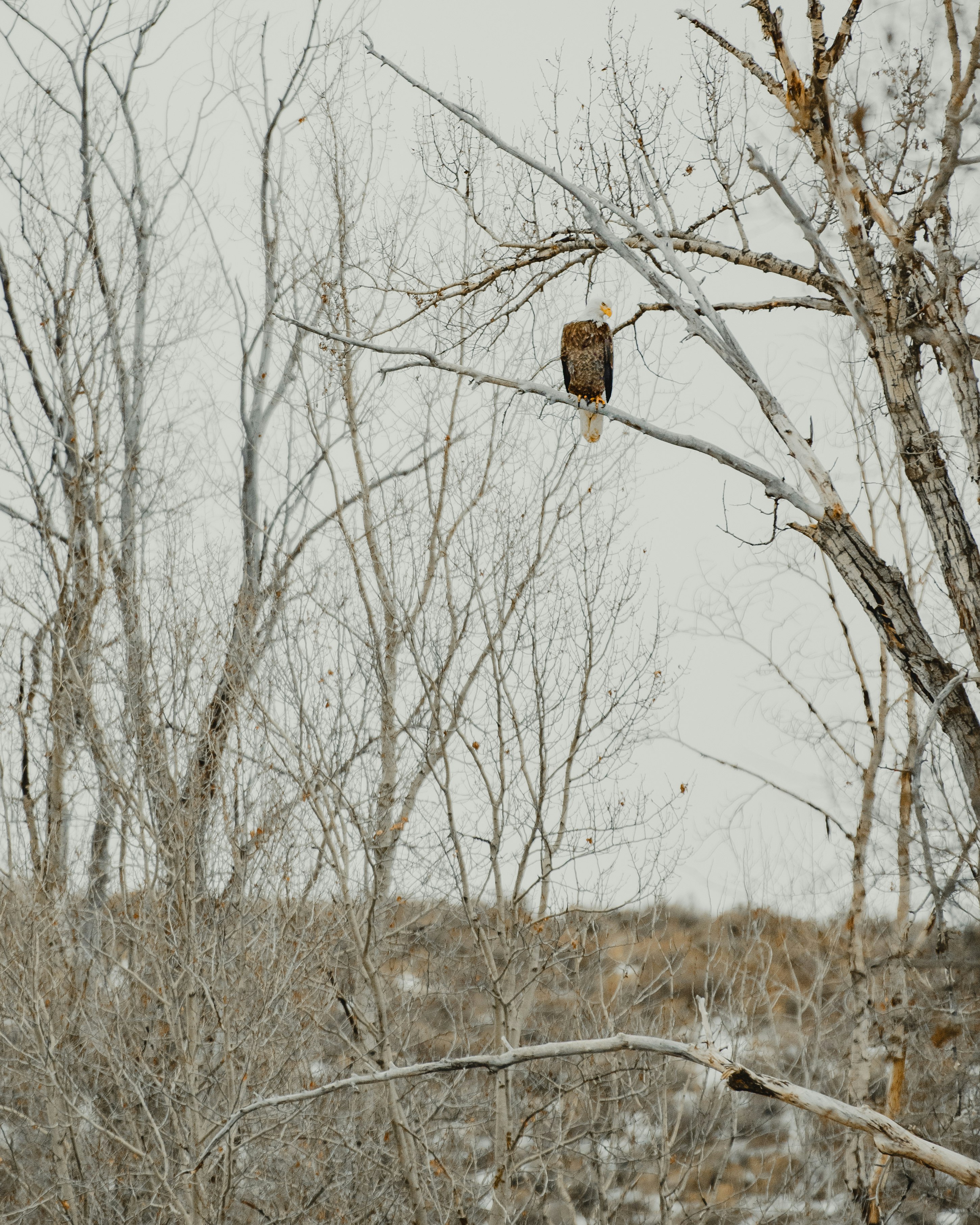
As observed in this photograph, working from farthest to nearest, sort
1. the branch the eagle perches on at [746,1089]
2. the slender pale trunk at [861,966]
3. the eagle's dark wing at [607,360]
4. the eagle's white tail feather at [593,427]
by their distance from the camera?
the slender pale trunk at [861,966] → the eagle's dark wing at [607,360] → the eagle's white tail feather at [593,427] → the branch the eagle perches on at [746,1089]

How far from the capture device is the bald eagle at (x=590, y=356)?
6137 millimetres

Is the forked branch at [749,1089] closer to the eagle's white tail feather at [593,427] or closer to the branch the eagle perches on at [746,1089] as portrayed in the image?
the branch the eagle perches on at [746,1089]

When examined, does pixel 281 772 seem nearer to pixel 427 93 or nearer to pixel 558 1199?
pixel 427 93

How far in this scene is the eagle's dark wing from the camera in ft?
20.1

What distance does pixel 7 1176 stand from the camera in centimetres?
1009

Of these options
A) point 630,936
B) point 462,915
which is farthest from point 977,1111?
point 462,915

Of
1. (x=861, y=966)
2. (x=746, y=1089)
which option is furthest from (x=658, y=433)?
(x=861, y=966)

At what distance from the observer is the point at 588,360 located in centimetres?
629

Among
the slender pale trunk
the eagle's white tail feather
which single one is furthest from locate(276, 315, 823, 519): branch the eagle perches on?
the slender pale trunk

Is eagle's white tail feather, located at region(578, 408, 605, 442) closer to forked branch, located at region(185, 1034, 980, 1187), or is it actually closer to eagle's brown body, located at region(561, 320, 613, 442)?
eagle's brown body, located at region(561, 320, 613, 442)

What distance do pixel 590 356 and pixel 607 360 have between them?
0.36 feet

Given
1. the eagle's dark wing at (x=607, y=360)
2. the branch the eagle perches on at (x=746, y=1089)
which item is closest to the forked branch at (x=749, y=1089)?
the branch the eagle perches on at (x=746, y=1089)

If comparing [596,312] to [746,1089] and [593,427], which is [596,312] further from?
[746,1089]

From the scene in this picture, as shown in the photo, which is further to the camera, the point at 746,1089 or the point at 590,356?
the point at 590,356
